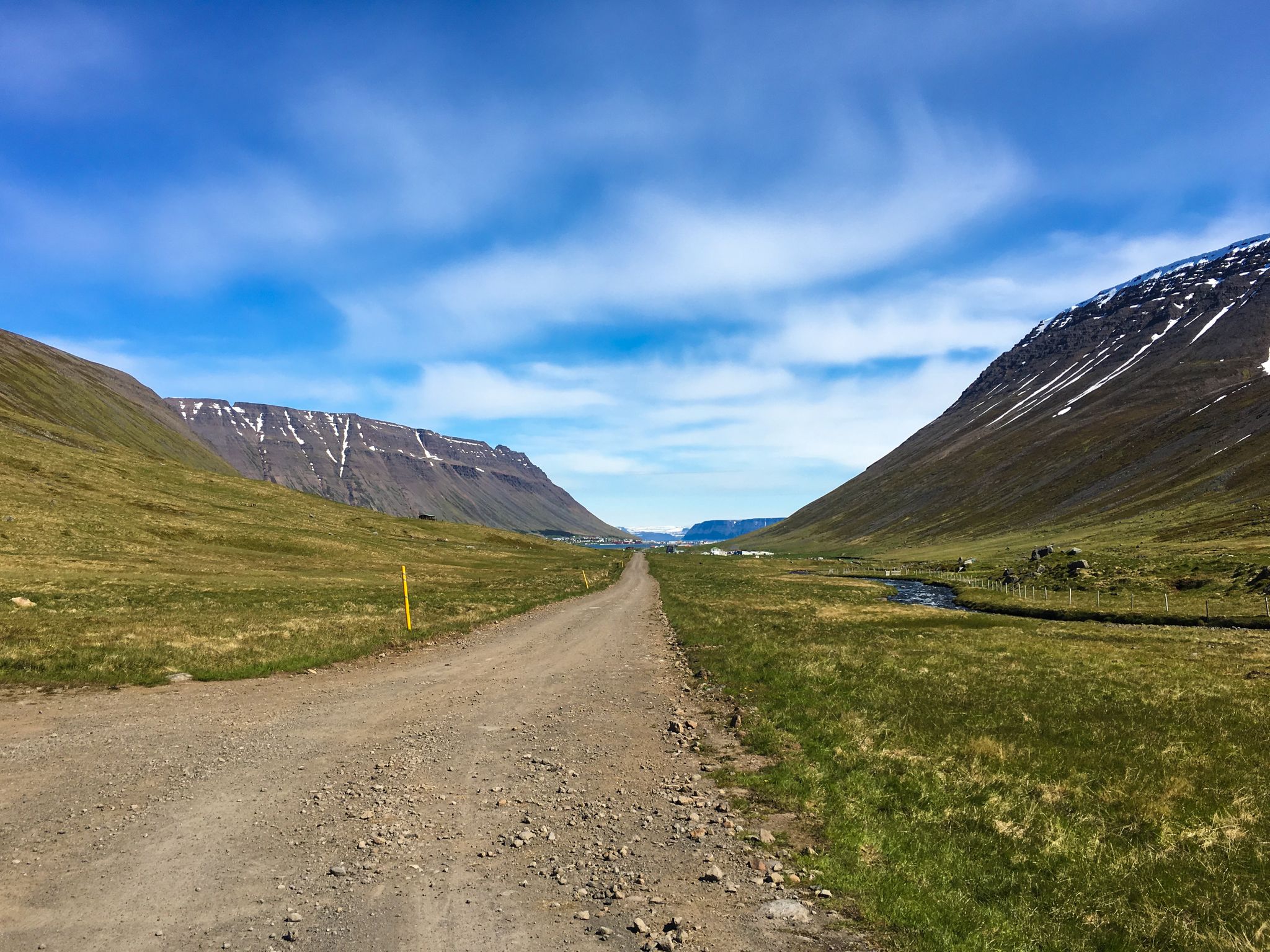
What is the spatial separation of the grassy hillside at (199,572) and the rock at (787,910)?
19807 mm

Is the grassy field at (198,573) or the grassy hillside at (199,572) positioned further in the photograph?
the grassy hillside at (199,572)

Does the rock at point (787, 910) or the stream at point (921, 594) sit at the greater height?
the rock at point (787, 910)

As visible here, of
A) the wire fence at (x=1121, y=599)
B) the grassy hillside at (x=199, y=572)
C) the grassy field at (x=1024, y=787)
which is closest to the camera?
the grassy field at (x=1024, y=787)

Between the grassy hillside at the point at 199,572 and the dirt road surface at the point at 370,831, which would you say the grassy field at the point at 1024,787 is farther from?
the grassy hillside at the point at 199,572

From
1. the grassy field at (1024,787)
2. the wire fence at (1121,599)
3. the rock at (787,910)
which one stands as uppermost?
the rock at (787,910)

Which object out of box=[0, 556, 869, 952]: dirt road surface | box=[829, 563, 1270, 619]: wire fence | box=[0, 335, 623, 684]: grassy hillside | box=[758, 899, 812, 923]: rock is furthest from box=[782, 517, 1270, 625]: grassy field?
box=[758, 899, 812, 923]: rock

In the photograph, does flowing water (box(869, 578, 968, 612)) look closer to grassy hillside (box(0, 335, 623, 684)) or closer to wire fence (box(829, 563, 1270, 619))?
wire fence (box(829, 563, 1270, 619))

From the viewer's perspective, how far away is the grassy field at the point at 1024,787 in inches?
313

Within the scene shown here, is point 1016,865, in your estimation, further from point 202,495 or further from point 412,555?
point 202,495

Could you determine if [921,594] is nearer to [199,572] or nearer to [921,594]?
[921,594]

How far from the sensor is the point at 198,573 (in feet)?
180

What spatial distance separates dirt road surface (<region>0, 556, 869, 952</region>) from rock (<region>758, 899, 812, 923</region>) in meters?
0.10

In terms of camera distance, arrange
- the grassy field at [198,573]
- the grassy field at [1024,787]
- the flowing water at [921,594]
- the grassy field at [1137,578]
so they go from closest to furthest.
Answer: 1. the grassy field at [1024,787]
2. the grassy field at [198,573]
3. the grassy field at [1137,578]
4. the flowing water at [921,594]

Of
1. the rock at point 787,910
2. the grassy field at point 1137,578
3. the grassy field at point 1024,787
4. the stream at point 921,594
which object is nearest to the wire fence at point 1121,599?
the grassy field at point 1137,578
